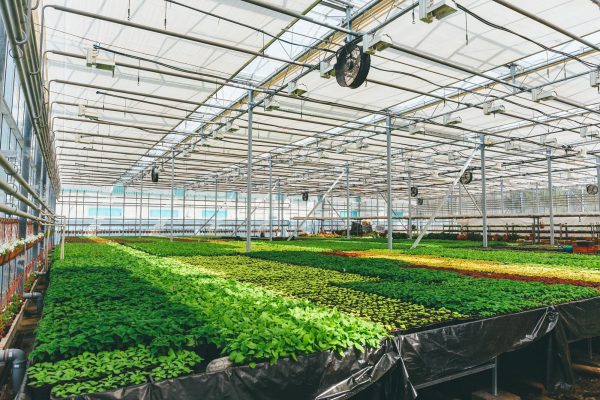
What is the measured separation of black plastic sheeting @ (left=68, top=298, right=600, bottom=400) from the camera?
2803mm

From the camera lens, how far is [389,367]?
3.61m

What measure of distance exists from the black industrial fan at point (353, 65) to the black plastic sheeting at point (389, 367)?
16.4 ft

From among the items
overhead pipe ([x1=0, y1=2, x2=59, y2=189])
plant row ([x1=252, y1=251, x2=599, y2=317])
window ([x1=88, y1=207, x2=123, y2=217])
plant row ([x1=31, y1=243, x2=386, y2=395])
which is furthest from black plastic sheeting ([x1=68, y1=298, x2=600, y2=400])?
window ([x1=88, y1=207, x2=123, y2=217])

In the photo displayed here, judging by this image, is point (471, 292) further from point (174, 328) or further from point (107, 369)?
point (107, 369)

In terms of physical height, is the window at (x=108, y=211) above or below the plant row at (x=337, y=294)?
above

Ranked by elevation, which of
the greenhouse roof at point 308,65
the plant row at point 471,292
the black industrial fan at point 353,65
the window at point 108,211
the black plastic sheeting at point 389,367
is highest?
the greenhouse roof at point 308,65

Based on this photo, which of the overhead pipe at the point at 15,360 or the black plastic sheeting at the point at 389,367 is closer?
the black plastic sheeting at the point at 389,367

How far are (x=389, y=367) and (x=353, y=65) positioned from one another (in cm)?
595

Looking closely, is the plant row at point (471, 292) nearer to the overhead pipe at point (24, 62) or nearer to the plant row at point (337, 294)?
the plant row at point (337, 294)

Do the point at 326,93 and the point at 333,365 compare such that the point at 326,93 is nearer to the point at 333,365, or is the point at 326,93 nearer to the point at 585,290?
the point at 585,290

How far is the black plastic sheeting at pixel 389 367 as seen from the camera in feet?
9.20

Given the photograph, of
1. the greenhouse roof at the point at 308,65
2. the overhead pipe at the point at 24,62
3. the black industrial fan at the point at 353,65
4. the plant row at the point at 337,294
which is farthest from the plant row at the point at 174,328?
the greenhouse roof at the point at 308,65

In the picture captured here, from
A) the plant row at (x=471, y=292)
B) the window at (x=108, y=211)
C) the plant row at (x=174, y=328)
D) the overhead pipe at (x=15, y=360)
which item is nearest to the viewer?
the plant row at (x=174, y=328)

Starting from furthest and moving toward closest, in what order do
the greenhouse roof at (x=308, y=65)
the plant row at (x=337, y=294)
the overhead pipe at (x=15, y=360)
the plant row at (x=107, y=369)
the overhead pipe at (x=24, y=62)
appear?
the greenhouse roof at (x=308, y=65)
the plant row at (x=337, y=294)
the overhead pipe at (x=24, y=62)
the overhead pipe at (x=15, y=360)
the plant row at (x=107, y=369)
